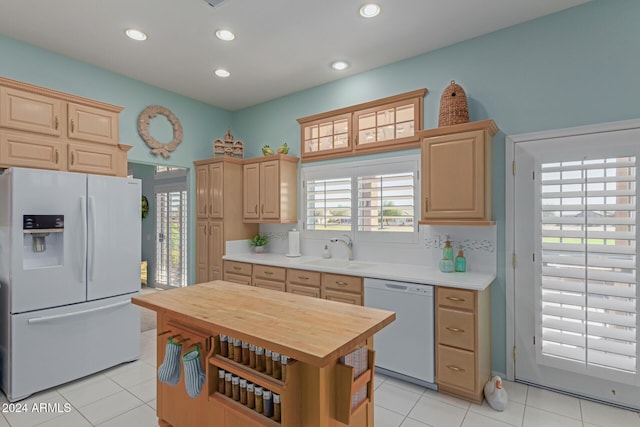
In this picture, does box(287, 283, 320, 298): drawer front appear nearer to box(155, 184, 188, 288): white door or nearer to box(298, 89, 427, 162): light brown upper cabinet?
box(298, 89, 427, 162): light brown upper cabinet

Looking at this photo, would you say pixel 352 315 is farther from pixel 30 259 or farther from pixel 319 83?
pixel 319 83

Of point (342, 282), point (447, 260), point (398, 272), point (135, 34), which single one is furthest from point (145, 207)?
point (447, 260)

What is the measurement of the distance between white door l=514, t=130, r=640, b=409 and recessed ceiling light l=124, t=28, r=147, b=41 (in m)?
3.46

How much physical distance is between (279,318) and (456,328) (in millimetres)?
1599

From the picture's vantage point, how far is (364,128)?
145 inches

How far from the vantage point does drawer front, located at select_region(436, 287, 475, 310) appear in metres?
2.49

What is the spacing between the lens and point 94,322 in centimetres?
288

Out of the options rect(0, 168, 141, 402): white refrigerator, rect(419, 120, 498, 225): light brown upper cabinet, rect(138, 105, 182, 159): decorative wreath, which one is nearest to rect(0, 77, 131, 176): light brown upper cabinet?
rect(0, 168, 141, 402): white refrigerator

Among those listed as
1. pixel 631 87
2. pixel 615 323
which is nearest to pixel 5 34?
pixel 631 87

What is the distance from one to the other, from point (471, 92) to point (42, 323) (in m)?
4.13

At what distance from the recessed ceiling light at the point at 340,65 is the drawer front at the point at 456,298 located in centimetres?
246

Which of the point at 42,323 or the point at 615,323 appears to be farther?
the point at 42,323

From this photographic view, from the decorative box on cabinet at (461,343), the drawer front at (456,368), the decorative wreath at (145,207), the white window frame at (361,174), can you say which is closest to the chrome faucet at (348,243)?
the white window frame at (361,174)

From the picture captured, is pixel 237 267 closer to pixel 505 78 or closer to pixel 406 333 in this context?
pixel 406 333
